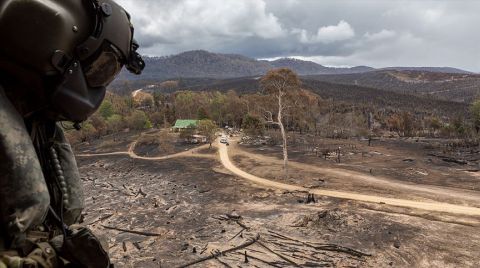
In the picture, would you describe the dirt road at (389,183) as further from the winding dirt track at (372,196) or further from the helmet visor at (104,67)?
the helmet visor at (104,67)

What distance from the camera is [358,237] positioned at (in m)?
20.6

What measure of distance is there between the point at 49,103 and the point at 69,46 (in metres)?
0.40

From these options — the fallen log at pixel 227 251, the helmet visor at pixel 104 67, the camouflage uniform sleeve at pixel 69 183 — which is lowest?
the fallen log at pixel 227 251

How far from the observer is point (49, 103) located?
100 inches

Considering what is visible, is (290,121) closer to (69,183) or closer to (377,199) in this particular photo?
(377,199)

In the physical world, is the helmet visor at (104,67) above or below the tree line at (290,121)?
above

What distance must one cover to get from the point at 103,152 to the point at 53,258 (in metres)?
69.3

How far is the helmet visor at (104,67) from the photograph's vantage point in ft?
8.90

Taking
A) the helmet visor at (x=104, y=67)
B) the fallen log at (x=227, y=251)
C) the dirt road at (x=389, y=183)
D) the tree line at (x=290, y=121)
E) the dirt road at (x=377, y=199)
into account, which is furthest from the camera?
the tree line at (x=290, y=121)

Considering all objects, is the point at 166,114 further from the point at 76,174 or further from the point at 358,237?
the point at 76,174

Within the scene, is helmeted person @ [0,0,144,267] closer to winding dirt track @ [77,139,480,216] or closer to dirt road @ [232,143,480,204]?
winding dirt track @ [77,139,480,216]

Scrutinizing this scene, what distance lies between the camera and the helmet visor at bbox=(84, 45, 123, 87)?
2.71m

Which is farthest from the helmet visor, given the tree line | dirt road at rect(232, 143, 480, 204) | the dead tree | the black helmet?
the tree line

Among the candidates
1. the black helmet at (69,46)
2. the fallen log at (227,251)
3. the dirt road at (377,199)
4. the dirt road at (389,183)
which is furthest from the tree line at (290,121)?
the black helmet at (69,46)
